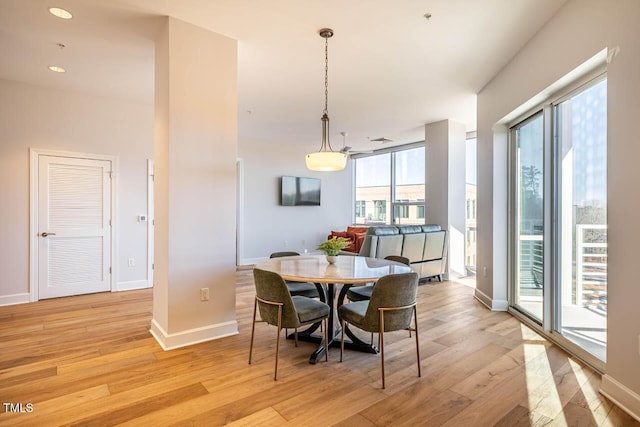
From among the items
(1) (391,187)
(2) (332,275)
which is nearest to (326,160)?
(2) (332,275)

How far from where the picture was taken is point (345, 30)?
10.0 feet

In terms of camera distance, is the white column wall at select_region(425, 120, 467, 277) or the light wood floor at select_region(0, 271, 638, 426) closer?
the light wood floor at select_region(0, 271, 638, 426)

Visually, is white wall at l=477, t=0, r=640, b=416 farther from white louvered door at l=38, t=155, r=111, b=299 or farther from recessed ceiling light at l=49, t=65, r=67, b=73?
white louvered door at l=38, t=155, r=111, b=299

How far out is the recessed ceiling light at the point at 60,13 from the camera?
2736 millimetres

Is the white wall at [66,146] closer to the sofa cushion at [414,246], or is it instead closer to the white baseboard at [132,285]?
the white baseboard at [132,285]

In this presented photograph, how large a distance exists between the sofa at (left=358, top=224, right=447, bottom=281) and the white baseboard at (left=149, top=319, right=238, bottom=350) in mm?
2258

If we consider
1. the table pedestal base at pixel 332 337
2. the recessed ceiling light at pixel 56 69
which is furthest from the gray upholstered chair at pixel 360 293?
the recessed ceiling light at pixel 56 69

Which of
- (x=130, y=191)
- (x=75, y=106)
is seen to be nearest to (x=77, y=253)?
(x=130, y=191)

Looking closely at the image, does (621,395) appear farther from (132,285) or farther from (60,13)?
(132,285)

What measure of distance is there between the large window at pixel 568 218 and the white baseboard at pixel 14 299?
5.93 metres

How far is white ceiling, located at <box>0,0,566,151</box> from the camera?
273cm

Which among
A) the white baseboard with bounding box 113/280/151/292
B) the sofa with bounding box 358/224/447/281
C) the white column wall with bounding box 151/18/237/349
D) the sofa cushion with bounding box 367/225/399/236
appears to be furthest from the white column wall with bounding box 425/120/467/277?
the white baseboard with bounding box 113/280/151/292

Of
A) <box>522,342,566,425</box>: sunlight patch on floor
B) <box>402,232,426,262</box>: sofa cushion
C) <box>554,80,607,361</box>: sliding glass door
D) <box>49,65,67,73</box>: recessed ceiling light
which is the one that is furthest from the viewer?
<box>402,232,426,262</box>: sofa cushion

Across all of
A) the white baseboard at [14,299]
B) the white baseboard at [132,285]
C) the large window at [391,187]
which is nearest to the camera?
the white baseboard at [14,299]
